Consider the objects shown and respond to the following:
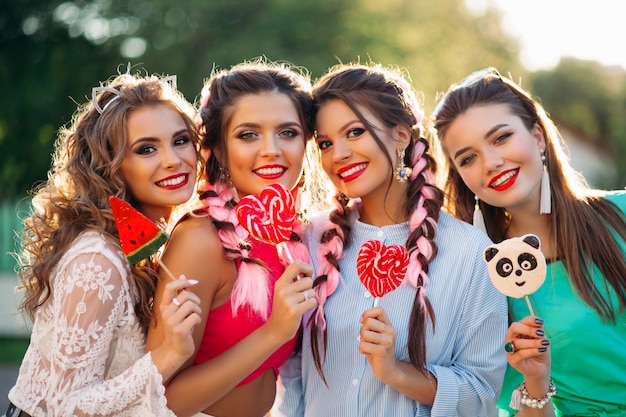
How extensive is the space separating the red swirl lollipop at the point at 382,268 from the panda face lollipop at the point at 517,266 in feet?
1.31

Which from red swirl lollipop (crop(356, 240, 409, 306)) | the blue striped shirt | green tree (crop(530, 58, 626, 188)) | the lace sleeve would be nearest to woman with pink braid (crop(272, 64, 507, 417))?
the blue striped shirt

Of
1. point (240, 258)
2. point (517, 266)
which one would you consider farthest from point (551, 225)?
point (240, 258)

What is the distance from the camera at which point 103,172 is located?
3.45m

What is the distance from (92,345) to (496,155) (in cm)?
219

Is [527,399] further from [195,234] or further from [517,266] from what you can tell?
[195,234]

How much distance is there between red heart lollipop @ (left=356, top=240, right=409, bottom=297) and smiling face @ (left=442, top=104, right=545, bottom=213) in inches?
28.3

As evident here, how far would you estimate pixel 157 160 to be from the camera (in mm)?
3443

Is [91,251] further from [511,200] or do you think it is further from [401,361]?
[511,200]

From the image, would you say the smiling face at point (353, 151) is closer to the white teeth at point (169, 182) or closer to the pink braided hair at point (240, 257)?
the pink braided hair at point (240, 257)

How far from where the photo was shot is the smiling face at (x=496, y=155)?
3.83 meters

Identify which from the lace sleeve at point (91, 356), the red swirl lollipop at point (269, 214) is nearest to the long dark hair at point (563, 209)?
the red swirl lollipop at point (269, 214)

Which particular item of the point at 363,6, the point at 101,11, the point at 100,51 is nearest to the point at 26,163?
A: the point at 100,51

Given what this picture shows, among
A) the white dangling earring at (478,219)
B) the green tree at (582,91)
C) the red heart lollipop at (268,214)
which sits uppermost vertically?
the green tree at (582,91)

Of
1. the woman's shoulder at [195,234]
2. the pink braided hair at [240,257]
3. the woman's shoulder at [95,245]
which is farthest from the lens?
the pink braided hair at [240,257]
